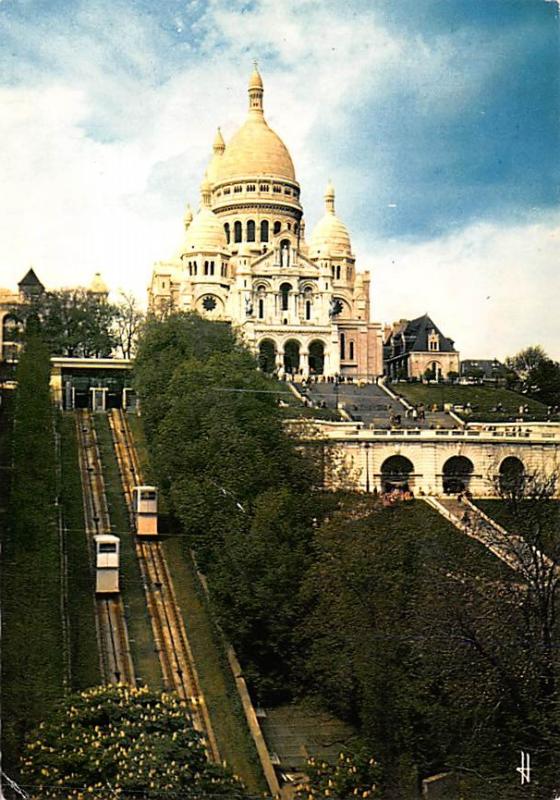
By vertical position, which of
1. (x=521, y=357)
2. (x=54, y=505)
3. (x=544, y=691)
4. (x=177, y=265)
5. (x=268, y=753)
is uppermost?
(x=177, y=265)

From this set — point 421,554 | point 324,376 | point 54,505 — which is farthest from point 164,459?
point 324,376

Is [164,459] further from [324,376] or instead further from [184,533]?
[324,376]

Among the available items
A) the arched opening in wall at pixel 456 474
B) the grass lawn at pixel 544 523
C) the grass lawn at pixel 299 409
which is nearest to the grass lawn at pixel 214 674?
the grass lawn at pixel 544 523

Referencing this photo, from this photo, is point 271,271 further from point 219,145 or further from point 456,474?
point 456,474

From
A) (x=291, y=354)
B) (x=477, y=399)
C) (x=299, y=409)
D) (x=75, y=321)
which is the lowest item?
(x=299, y=409)

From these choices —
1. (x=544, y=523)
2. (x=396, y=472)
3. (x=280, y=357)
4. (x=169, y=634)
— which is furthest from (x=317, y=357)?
(x=544, y=523)

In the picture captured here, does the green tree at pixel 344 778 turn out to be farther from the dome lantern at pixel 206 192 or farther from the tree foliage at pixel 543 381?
the dome lantern at pixel 206 192
